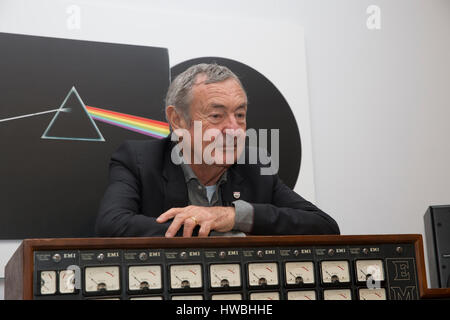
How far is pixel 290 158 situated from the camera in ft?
9.00

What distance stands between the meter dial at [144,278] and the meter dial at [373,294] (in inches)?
17.9

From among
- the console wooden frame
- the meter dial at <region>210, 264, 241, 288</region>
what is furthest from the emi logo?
the meter dial at <region>210, 264, 241, 288</region>

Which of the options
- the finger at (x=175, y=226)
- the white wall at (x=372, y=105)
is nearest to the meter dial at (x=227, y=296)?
the finger at (x=175, y=226)

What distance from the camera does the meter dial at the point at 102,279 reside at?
119 centimetres

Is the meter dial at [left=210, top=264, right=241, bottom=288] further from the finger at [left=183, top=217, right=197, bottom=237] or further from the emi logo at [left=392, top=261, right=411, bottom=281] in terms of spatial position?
the emi logo at [left=392, top=261, right=411, bottom=281]

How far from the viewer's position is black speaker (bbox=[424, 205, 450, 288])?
221 centimetres

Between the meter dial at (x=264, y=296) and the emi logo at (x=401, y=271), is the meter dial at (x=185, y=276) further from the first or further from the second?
the emi logo at (x=401, y=271)

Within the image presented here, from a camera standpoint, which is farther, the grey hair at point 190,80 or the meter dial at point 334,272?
the grey hair at point 190,80

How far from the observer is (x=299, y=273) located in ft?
4.28

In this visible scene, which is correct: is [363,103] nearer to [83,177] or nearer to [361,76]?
[361,76]

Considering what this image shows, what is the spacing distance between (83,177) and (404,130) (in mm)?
1618

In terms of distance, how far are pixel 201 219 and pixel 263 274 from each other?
0.31 metres
